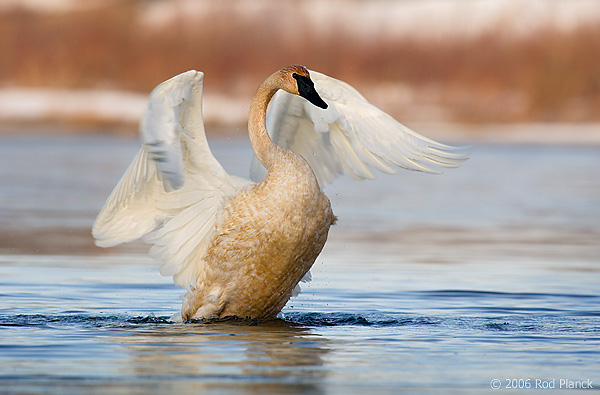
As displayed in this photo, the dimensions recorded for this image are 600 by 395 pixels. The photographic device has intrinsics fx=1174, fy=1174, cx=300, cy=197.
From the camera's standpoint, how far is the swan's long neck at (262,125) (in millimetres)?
8195

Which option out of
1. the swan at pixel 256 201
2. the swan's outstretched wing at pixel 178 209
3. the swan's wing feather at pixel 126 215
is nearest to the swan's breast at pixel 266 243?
the swan at pixel 256 201

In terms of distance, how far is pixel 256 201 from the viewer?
807cm

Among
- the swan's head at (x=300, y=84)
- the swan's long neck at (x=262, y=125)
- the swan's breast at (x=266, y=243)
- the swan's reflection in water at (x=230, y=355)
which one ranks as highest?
the swan's head at (x=300, y=84)

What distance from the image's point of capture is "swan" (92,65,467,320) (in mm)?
8016

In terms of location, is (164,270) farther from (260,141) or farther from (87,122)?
(87,122)

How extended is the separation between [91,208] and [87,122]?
1450 inches

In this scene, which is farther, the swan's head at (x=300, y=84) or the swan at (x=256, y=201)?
the swan's head at (x=300, y=84)

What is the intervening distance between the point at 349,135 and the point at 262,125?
685mm

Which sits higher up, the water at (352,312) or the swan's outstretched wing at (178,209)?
the swan's outstretched wing at (178,209)

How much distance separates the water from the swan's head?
1.60 m

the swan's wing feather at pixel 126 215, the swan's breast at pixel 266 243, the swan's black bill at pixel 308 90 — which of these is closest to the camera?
the swan's breast at pixel 266 243

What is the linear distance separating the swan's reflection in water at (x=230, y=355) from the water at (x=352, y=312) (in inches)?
0.6

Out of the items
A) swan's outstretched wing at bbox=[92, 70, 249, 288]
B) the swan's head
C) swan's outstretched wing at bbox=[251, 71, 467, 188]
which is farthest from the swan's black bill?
swan's outstretched wing at bbox=[92, 70, 249, 288]

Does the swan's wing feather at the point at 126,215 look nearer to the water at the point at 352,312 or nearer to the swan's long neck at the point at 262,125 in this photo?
the water at the point at 352,312
